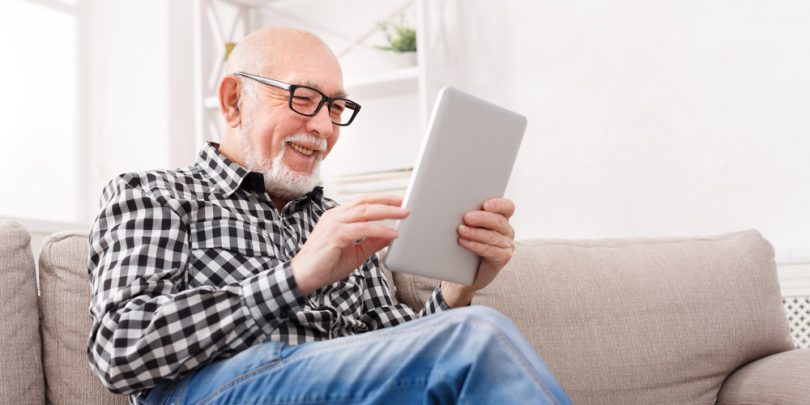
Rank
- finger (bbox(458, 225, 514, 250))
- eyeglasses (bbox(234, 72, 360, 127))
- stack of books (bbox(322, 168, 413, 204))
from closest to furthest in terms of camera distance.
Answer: finger (bbox(458, 225, 514, 250)) < eyeglasses (bbox(234, 72, 360, 127)) < stack of books (bbox(322, 168, 413, 204))

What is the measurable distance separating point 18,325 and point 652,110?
180 cm

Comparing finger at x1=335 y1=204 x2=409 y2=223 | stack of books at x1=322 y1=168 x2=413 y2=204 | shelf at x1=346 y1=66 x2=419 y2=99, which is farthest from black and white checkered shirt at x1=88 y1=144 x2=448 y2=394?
shelf at x1=346 y1=66 x2=419 y2=99

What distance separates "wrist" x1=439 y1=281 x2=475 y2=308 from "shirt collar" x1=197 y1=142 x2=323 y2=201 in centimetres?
37

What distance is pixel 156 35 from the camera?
2.98 metres

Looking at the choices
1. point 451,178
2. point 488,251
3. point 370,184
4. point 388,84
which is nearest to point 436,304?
point 488,251

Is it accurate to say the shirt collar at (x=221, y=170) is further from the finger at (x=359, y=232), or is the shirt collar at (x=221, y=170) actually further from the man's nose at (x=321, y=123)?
the finger at (x=359, y=232)

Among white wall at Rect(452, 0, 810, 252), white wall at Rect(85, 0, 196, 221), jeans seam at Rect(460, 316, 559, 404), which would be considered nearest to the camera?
jeans seam at Rect(460, 316, 559, 404)

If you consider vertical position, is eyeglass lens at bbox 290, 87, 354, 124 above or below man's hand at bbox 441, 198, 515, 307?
above

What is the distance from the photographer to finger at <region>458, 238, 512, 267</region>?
1317 millimetres

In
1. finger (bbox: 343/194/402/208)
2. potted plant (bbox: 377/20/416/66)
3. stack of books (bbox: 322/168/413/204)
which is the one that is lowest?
stack of books (bbox: 322/168/413/204)

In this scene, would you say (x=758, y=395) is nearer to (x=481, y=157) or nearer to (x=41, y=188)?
(x=481, y=157)

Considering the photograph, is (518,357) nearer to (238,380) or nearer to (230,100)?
(238,380)

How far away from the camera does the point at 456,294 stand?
1.50 metres

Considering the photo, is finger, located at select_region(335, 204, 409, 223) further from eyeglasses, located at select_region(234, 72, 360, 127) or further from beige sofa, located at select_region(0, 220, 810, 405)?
beige sofa, located at select_region(0, 220, 810, 405)
